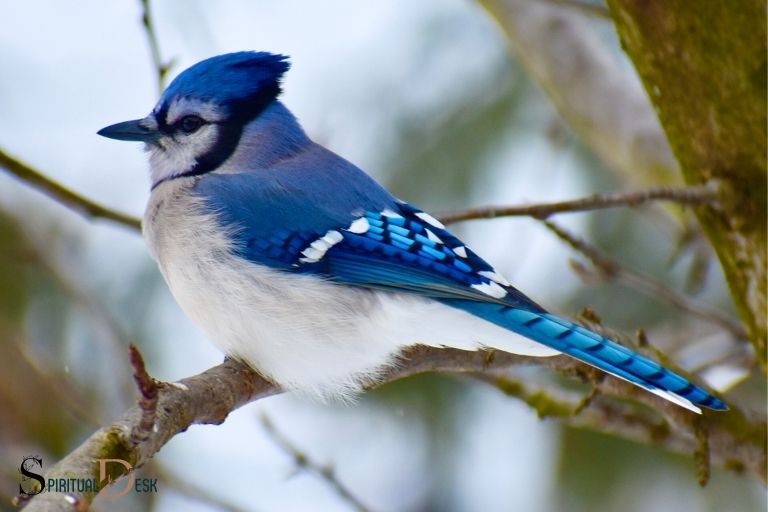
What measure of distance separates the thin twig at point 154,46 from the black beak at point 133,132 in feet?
0.82

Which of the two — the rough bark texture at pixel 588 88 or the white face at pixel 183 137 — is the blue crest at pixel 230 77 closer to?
the white face at pixel 183 137

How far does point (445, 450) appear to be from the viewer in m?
3.89

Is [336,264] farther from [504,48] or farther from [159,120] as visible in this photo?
[504,48]

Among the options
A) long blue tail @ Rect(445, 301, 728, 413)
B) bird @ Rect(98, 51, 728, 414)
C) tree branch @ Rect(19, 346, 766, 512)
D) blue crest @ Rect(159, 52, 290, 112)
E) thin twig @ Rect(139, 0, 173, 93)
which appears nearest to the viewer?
tree branch @ Rect(19, 346, 766, 512)

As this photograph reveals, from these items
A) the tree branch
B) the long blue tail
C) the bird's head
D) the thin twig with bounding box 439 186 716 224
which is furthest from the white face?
the long blue tail

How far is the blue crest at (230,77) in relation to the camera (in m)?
2.61

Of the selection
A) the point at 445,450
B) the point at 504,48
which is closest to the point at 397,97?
the point at 504,48

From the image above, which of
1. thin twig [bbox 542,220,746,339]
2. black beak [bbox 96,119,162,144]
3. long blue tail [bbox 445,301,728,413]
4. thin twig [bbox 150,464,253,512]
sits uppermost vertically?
black beak [bbox 96,119,162,144]

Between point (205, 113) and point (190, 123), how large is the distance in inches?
2.0

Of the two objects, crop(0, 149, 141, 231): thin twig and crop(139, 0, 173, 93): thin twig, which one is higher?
crop(139, 0, 173, 93): thin twig

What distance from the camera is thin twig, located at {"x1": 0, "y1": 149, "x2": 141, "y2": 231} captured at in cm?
224

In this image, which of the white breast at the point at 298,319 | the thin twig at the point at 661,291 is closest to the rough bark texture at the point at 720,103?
the thin twig at the point at 661,291

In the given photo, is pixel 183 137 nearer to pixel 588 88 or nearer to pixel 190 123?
pixel 190 123

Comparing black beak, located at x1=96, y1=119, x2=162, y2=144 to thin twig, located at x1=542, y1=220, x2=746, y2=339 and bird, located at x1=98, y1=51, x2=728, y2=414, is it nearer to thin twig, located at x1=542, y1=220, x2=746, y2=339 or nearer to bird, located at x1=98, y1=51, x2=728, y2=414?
bird, located at x1=98, y1=51, x2=728, y2=414
